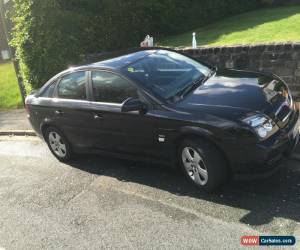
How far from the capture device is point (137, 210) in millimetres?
5793

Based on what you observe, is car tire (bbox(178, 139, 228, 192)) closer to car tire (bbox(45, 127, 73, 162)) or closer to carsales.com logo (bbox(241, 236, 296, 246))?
carsales.com logo (bbox(241, 236, 296, 246))

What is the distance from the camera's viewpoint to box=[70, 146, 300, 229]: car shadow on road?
5109 mm

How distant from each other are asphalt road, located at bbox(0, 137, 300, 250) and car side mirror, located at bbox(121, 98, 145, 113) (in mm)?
1149

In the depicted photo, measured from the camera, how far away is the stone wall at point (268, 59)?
27.5 ft

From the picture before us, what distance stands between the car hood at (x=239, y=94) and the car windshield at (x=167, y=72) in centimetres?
23

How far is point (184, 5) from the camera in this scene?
670 inches

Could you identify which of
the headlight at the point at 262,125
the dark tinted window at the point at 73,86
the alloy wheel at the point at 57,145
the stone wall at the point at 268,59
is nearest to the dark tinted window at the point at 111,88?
the dark tinted window at the point at 73,86

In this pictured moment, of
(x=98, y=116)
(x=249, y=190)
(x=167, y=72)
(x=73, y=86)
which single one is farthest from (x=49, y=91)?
(x=249, y=190)

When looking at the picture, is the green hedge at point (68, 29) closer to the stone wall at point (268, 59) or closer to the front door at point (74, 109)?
the stone wall at point (268, 59)

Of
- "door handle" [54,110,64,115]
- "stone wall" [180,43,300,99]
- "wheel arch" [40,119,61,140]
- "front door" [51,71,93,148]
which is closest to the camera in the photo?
"front door" [51,71,93,148]

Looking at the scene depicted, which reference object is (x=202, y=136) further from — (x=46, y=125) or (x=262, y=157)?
(x=46, y=125)

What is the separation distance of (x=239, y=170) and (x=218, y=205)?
0.51 meters

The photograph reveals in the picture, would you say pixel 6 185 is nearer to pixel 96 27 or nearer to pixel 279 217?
pixel 279 217

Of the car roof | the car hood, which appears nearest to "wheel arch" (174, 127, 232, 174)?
the car hood
